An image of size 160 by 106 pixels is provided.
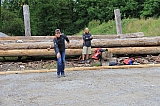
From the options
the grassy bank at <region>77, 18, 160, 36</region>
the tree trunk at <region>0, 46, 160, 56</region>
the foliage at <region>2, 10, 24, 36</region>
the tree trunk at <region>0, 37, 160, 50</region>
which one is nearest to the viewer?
the tree trunk at <region>0, 46, 160, 56</region>

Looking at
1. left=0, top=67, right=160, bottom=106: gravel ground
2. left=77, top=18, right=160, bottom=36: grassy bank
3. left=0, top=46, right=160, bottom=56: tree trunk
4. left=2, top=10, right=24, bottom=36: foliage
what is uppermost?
left=2, top=10, right=24, bottom=36: foliage

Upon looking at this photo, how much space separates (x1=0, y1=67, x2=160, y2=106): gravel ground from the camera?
6.69 meters

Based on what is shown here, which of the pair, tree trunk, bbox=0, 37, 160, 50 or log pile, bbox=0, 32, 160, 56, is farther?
tree trunk, bbox=0, 37, 160, 50

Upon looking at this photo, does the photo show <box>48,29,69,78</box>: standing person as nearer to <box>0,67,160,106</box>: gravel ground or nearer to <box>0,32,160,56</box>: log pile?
<box>0,67,160,106</box>: gravel ground

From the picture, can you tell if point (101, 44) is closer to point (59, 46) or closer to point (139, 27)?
point (59, 46)

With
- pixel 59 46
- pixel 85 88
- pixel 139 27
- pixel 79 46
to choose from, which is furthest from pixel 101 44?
pixel 139 27

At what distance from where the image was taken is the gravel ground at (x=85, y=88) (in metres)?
6.69

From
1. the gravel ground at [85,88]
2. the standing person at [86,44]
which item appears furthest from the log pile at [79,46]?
the gravel ground at [85,88]

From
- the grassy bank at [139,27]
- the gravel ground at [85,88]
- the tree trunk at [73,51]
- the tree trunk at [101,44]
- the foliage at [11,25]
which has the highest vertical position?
the foliage at [11,25]

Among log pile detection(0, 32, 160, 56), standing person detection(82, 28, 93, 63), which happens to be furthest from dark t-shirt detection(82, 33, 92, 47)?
log pile detection(0, 32, 160, 56)

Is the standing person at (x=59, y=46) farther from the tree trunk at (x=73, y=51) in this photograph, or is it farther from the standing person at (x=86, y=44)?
the tree trunk at (x=73, y=51)

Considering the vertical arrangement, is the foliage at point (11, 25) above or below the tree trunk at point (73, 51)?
above

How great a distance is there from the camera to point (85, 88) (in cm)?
811

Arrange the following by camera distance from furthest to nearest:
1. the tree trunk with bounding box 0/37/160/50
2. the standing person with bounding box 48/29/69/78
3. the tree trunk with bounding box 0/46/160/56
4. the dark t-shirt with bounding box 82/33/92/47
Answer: the tree trunk with bounding box 0/37/160/50
the tree trunk with bounding box 0/46/160/56
the dark t-shirt with bounding box 82/33/92/47
the standing person with bounding box 48/29/69/78
